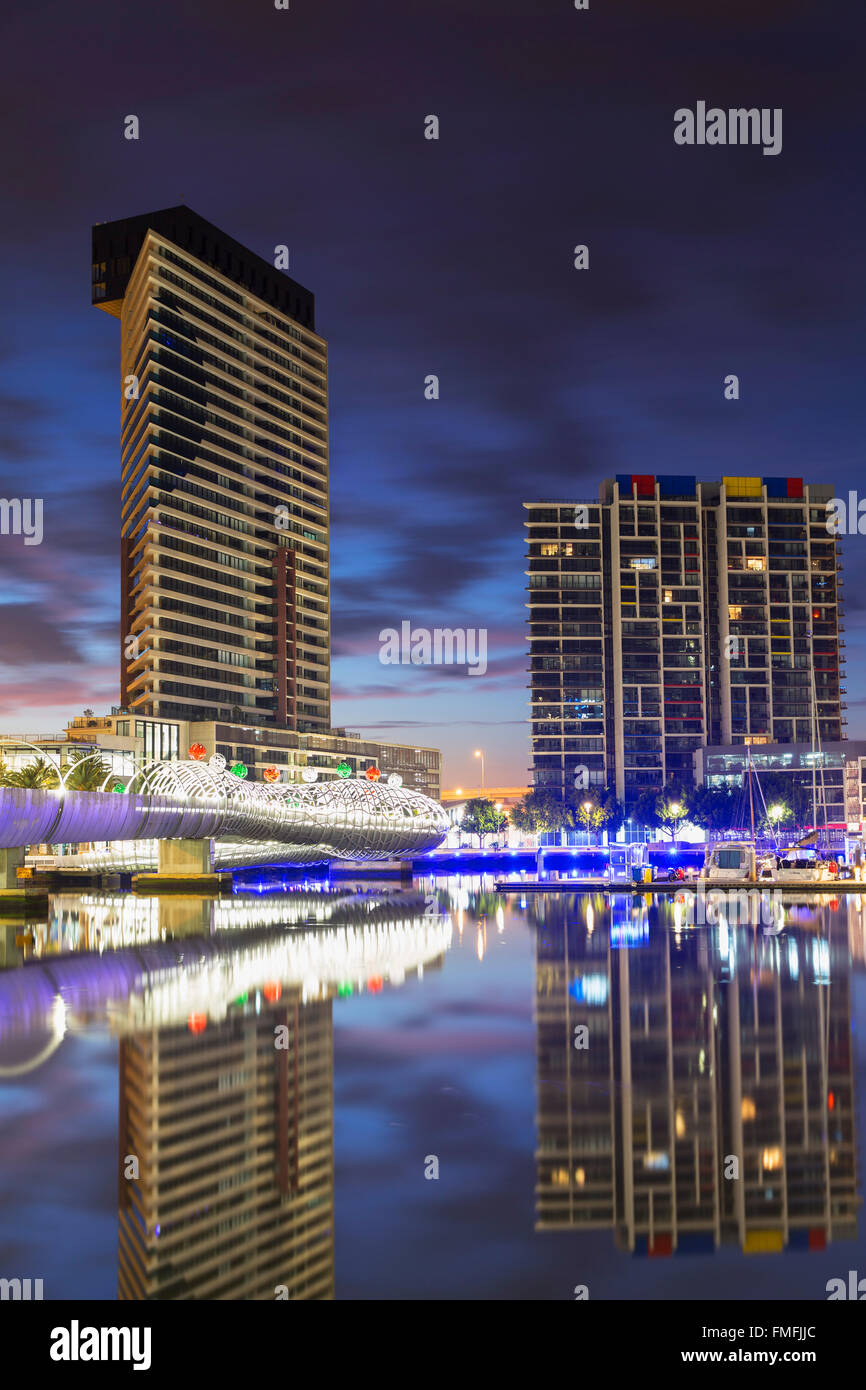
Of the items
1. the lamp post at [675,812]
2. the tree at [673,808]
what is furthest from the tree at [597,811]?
the lamp post at [675,812]

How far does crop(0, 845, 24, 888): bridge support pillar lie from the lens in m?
56.3

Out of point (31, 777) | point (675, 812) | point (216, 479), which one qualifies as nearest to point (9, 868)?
point (31, 777)

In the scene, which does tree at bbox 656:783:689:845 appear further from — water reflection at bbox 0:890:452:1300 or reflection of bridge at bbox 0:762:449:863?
water reflection at bbox 0:890:452:1300

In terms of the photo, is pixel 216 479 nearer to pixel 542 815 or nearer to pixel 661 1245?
pixel 542 815

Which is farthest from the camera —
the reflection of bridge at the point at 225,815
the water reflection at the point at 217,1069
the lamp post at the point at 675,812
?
the lamp post at the point at 675,812

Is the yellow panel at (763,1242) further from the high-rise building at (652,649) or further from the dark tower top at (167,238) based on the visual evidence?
the high-rise building at (652,649)

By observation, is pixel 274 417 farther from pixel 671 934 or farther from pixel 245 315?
pixel 671 934

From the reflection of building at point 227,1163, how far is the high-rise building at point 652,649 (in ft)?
563

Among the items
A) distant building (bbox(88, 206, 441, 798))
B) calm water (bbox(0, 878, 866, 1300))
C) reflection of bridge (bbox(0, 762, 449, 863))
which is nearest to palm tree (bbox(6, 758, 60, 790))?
reflection of bridge (bbox(0, 762, 449, 863))

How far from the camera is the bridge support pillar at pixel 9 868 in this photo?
5631cm

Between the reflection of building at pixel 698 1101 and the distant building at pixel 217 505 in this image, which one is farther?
the distant building at pixel 217 505

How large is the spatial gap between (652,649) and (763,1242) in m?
187

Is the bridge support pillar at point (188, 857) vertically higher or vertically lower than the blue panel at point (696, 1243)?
higher
